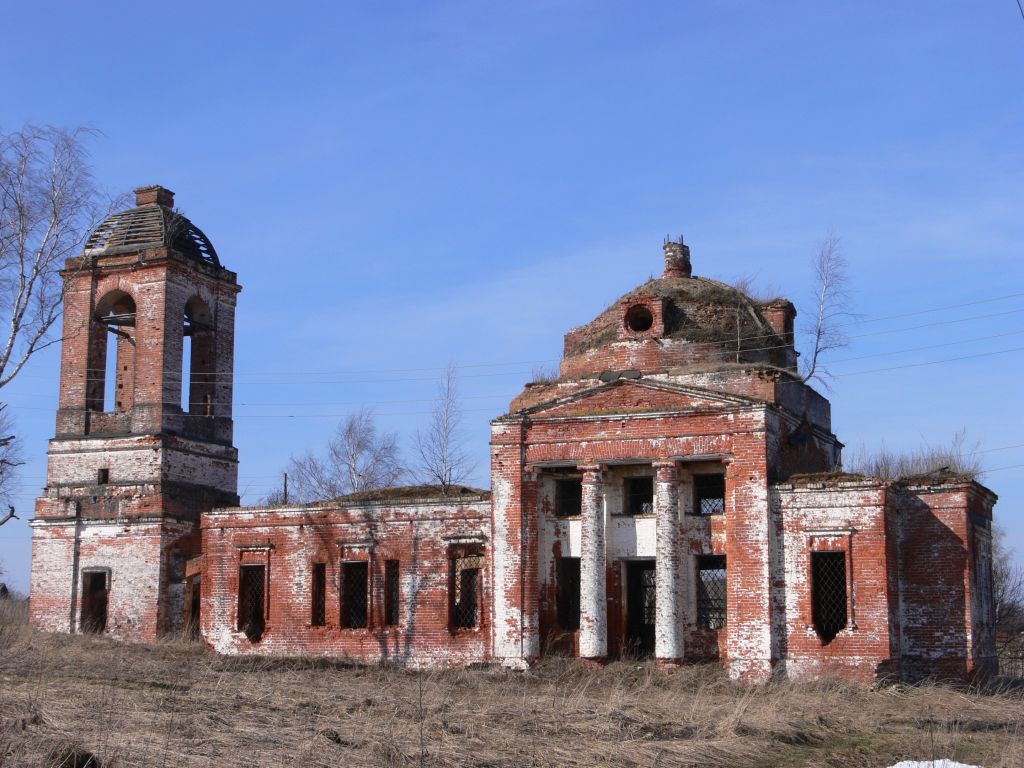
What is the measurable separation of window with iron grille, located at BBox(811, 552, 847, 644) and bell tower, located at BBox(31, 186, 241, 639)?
44.7 feet

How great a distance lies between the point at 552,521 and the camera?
75.4ft

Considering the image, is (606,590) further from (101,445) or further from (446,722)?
(101,445)

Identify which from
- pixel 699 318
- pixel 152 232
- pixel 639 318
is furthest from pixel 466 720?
pixel 152 232

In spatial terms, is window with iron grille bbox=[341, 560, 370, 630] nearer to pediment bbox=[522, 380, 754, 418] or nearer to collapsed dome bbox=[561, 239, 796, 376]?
pediment bbox=[522, 380, 754, 418]

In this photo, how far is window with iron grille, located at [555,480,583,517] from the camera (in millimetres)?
23203

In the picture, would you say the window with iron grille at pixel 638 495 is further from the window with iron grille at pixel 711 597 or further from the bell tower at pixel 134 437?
the bell tower at pixel 134 437

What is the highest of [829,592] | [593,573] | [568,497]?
[568,497]

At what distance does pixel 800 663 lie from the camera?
20.5 meters

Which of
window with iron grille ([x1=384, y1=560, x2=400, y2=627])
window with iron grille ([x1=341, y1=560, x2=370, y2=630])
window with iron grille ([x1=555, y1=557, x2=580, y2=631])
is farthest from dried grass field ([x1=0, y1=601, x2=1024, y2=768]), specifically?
window with iron grille ([x1=341, y1=560, x2=370, y2=630])

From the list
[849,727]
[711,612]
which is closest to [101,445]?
[711,612]

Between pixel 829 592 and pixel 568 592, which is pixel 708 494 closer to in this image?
pixel 829 592

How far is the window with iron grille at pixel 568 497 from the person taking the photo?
23203mm

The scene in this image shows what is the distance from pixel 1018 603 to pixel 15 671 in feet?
110

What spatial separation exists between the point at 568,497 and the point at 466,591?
10.1 ft
